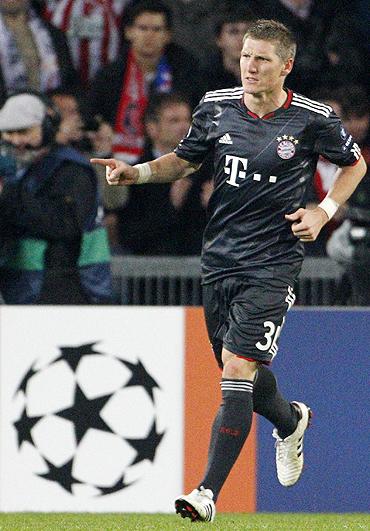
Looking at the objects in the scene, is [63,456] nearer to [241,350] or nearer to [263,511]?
[263,511]

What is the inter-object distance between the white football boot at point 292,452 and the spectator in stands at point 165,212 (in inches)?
126

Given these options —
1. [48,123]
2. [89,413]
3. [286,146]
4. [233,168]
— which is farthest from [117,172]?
[48,123]

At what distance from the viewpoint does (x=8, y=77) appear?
10758 millimetres

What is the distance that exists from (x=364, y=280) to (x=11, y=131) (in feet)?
7.95

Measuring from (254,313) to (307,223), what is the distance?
0.49m

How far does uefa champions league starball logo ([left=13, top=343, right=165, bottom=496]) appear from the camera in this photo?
8172 mm

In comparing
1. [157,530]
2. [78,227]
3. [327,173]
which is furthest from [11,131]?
[157,530]

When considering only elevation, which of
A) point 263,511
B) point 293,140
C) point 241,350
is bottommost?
point 263,511

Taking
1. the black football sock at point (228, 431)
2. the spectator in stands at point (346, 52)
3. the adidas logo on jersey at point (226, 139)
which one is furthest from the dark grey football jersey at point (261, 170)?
the spectator in stands at point (346, 52)

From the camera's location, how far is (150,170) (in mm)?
6746

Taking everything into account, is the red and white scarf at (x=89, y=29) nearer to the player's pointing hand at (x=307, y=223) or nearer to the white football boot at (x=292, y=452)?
the white football boot at (x=292, y=452)

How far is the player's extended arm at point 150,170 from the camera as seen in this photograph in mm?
6426

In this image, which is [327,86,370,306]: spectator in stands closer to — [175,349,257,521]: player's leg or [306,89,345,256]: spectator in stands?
[306,89,345,256]: spectator in stands

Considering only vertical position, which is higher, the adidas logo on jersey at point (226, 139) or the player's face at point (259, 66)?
the player's face at point (259, 66)
